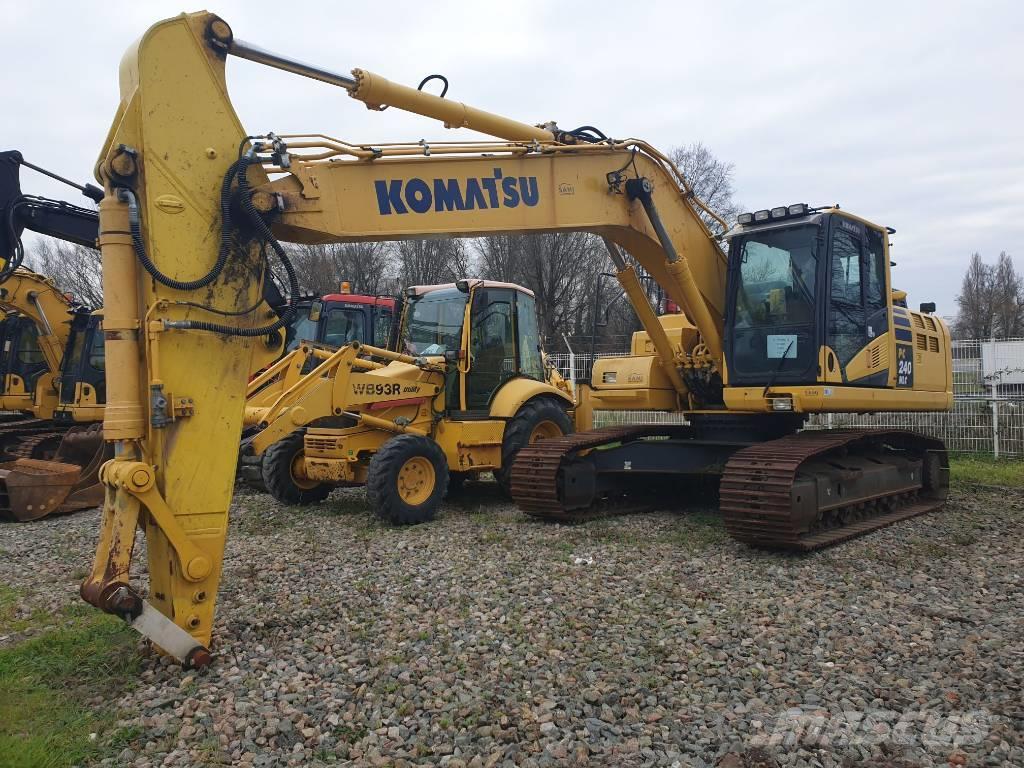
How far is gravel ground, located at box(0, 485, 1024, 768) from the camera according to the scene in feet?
10.7

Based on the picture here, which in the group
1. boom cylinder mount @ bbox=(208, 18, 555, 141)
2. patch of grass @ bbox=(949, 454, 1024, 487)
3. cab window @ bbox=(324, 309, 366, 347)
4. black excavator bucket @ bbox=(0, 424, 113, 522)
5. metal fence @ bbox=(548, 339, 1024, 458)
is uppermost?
boom cylinder mount @ bbox=(208, 18, 555, 141)

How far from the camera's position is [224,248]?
4.22 metres

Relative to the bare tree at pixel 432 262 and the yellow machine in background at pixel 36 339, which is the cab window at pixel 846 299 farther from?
the bare tree at pixel 432 262

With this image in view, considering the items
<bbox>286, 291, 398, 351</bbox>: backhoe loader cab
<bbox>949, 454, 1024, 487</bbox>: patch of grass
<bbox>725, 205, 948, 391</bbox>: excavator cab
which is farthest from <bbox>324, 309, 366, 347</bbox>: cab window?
<bbox>949, 454, 1024, 487</bbox>: patch of grass

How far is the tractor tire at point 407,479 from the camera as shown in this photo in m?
7.66

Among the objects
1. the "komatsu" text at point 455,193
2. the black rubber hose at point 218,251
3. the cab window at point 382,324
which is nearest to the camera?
the black rubber hose at point 218,251

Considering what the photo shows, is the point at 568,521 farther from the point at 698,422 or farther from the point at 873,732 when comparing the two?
the point at 873,732

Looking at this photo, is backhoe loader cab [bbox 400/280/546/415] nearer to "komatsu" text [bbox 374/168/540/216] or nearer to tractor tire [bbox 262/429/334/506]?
tractor tire [bbox 262/429/334/506]

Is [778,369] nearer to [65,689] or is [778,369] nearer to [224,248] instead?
[224,248]

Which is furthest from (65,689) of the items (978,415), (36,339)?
(978,415)

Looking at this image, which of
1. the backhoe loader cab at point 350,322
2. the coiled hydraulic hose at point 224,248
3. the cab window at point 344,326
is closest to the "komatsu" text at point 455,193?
the coiled hydraulic hose at point 224,248

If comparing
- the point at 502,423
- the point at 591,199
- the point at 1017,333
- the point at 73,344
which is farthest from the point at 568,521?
the point at 1017,333

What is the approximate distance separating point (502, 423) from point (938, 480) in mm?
4868

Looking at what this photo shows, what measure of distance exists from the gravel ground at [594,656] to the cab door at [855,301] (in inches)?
59.6
